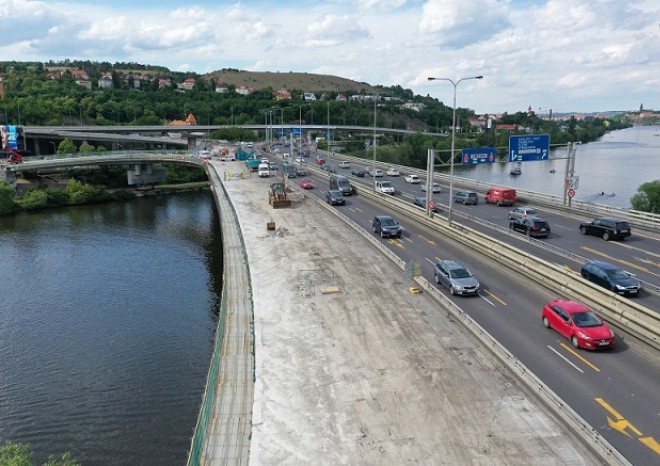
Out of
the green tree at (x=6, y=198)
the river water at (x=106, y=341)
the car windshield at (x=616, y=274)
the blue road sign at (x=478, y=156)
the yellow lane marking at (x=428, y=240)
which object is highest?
the blue road sign at (x=478, y=156)

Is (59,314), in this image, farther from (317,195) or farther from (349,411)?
(317,195)

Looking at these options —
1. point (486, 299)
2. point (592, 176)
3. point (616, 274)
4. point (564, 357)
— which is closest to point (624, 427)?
point (564, 357)

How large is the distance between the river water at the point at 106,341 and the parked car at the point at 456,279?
14.6 m

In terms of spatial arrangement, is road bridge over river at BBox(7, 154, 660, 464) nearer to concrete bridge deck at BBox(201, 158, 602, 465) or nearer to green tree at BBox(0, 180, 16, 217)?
concrete bridge deck at BBox(201, 158, 602, 465)

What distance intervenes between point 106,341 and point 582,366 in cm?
2811


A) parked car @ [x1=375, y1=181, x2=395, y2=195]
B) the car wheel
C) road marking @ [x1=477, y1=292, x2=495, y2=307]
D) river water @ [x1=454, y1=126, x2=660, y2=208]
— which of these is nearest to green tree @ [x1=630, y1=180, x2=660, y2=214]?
river water @ [x1=454, y1=126, x2=660, y2=208]

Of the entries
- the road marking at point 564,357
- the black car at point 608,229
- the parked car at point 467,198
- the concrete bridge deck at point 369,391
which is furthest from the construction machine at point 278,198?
the road marking at point 564,357

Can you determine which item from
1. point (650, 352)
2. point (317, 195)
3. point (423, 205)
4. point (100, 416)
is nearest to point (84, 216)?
point (317, 195)

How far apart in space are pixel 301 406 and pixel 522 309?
43.8ft

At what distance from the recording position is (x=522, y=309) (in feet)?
84.4

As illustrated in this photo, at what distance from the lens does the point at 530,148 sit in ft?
168

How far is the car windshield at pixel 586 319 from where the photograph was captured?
70.4 feet

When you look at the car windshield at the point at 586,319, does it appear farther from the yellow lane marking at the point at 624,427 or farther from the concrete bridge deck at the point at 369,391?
the yellow lane marking at the point at 624,427

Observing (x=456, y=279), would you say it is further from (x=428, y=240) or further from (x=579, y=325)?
(x=428, y=240)
